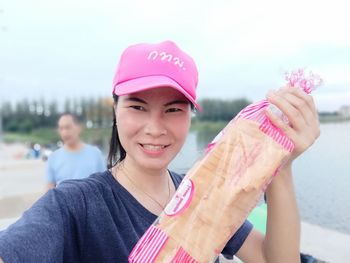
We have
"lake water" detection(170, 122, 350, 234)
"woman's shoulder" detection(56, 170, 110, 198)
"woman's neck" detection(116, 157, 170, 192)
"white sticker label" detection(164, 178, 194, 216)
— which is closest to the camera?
"white sticker label" detection(164, 178, 194, 216)

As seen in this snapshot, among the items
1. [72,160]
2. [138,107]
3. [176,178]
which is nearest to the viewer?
[138,107]

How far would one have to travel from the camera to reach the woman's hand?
0.86m

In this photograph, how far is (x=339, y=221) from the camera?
184cm

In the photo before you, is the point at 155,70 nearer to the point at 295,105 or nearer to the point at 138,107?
the point at 138,107

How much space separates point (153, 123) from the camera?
1.01 m

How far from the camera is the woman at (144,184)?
0.88 metres

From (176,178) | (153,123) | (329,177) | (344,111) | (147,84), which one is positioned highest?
(147,84)

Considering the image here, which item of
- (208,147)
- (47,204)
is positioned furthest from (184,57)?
(47,204)

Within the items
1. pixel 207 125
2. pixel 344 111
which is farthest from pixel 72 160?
pixel 344 111

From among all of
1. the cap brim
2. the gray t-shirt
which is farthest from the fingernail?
the gray t-shirt

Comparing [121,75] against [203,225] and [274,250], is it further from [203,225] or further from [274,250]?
[274,250]

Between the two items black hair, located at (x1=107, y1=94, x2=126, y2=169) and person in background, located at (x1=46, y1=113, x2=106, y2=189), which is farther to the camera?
person in background, located at (x1=46, y1=113, x2=106, y2=189)

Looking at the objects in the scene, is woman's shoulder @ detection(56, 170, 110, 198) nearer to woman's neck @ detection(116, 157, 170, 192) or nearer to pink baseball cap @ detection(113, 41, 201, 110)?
woman's neck @ detection(116, 157, 170, 192)

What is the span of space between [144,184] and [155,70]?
366 millimetres
